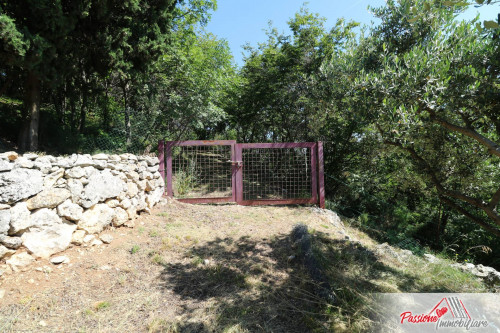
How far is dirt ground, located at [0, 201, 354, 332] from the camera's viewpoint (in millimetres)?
2357

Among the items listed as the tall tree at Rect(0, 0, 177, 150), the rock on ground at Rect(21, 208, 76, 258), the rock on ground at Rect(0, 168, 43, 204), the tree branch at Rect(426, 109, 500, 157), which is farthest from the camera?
the tall tree at Rect(0, 0, 177, 150)

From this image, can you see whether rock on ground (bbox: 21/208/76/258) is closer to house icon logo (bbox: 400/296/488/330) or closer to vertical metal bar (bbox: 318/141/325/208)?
house icon logo (bbox: 400/296/488/330)

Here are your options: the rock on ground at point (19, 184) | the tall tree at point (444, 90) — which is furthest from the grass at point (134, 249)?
the tall tree at point (444, 90)

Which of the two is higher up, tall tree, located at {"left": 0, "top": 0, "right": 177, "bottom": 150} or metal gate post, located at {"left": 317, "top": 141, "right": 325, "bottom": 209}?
tall tree, located at {"left": 0, "top": 0, "right": 177, "bottom": 150}

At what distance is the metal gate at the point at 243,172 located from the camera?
5.85 m

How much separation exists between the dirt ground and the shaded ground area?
10 millimetres

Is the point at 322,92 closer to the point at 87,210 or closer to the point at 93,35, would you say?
→ the point at 87,210

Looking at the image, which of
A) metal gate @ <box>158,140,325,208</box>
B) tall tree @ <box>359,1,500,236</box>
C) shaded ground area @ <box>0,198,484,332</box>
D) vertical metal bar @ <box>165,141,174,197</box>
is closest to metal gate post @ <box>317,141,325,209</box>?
metal gate @ <box>158,140,325,208</box>

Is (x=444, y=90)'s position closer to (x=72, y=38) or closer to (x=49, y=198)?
(x=49, y=198)

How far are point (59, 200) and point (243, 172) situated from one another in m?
3.70

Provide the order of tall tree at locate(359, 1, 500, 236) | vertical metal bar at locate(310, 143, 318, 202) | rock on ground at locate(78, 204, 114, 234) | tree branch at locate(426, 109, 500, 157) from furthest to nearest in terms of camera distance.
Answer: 1. vertical metal bar at locate(310, 143, 318, 202)
2. rock on ground at locate(78, 204, 114, 234)
3. tall tree at locate(359, 1, 500, 236)
4. tree branch at locate(426, 109, 500, 157)

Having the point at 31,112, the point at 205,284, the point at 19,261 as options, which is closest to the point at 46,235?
the point at 19,261

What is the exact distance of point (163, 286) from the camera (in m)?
2.96

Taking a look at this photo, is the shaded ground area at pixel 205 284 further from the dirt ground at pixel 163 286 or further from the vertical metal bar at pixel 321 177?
the vertical metal bar at pixel 321 177
